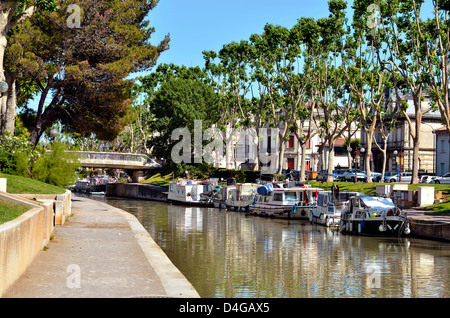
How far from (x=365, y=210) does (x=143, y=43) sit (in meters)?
24.2

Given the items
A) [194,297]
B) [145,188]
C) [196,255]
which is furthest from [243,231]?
[145,188]

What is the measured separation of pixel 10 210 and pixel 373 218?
2271 centimetres

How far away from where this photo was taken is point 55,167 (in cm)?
3809

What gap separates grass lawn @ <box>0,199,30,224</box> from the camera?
14.1m

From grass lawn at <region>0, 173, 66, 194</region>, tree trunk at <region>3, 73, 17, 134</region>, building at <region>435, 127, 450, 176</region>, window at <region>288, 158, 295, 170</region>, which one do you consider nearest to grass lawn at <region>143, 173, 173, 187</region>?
window at <region>288, 158, 295, 170</region>

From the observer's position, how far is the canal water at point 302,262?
18.5 m

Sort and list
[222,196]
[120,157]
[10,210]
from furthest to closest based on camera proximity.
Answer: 1. [120,157]
2. [222,196]
3. [10,210]

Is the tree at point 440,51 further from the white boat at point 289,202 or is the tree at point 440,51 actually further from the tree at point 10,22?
the tree at point 10,22

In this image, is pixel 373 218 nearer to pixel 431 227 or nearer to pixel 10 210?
pixel 431 227

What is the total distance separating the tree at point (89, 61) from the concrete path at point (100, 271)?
68.5ft

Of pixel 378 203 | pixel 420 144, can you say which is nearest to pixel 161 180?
pixel 420 144

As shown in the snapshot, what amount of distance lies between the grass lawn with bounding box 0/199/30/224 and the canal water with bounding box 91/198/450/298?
559 cm
